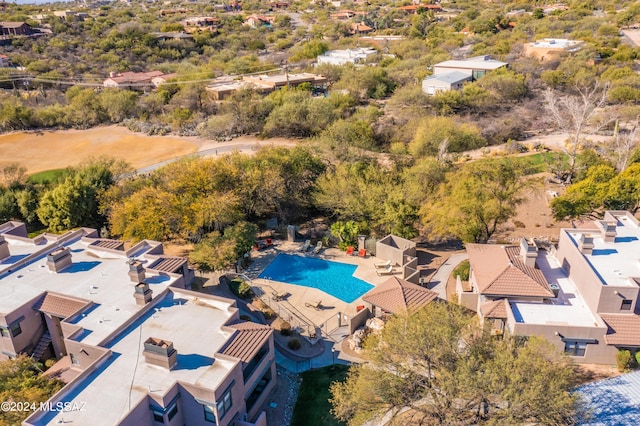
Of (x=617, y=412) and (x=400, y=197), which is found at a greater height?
(x=400, y=197)

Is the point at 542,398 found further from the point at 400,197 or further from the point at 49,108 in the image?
the point at 49,108

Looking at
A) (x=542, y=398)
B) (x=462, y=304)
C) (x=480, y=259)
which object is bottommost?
(x=462, y=304)

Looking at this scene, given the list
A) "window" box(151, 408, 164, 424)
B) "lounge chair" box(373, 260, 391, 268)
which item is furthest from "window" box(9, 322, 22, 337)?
"lounge chair" box(373, 260, 391, 268)

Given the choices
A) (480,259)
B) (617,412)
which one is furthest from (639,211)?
(617,412)

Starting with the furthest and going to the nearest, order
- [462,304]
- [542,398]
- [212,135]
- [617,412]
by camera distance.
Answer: [212,135], [462,304], [617,412], [542,398]

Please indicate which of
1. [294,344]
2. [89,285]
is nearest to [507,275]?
[294,344]

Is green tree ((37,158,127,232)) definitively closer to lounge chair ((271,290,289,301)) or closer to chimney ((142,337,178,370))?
lounge chair ((271,290,289,301))
